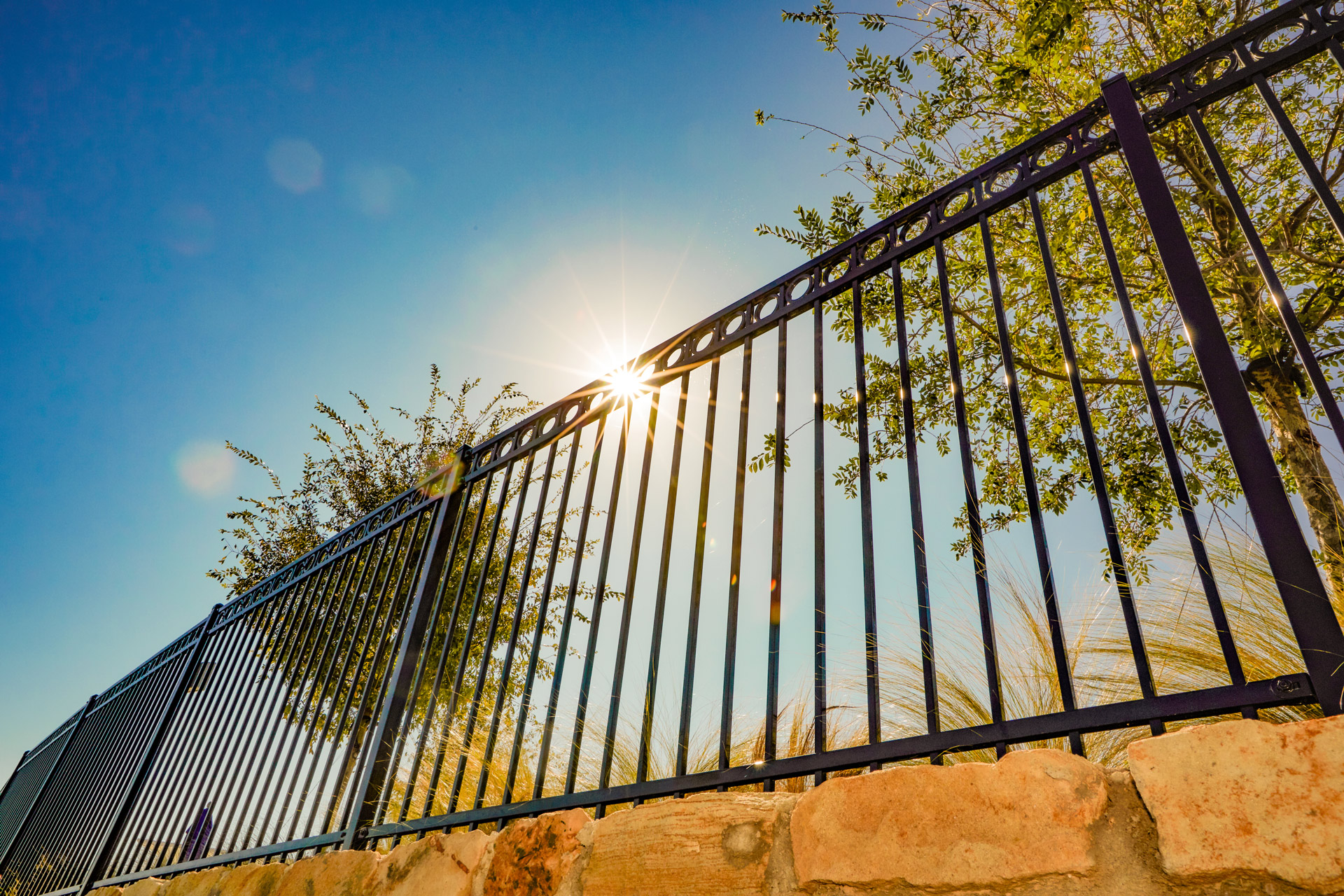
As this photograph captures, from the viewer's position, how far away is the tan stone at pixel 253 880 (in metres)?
3.04

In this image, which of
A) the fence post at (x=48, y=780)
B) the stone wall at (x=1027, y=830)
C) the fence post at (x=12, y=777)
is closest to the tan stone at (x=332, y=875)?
the stone wall at (x=1027, y=830)

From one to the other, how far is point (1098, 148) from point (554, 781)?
9.53 feet

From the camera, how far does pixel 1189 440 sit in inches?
197

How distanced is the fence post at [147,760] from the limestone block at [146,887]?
117 cm

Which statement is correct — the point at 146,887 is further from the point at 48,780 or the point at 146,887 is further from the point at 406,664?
the point at 48,780

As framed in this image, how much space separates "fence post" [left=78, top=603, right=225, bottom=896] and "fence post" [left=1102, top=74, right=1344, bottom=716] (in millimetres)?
6722

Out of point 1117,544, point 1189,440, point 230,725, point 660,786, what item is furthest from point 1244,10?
point 230,725

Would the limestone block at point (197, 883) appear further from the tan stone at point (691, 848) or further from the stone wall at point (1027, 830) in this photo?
the tan stone at point (691, 848)

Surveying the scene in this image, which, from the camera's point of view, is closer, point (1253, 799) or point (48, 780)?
point (1253, 799)

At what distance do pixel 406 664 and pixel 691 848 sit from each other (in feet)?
7.40

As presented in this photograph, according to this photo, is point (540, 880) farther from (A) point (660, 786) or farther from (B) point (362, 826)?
(B) point (362, 826)

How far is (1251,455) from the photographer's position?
4.18 feet

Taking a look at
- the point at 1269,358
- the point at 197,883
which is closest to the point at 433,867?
the point at 197,883

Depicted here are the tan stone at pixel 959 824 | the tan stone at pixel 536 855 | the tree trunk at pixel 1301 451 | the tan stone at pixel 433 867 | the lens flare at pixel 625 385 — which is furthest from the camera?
the tree trunk at pixel 1301 451
